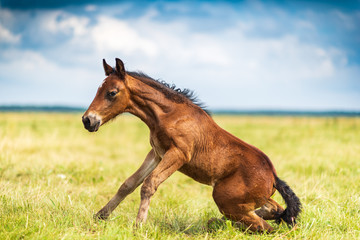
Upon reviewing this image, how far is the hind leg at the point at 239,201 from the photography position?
5.04 metres

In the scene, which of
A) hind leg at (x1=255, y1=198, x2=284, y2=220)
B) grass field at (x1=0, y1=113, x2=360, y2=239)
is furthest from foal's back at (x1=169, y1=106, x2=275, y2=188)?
grass field at (x1=0, y1=113, x2=360, y2=239)

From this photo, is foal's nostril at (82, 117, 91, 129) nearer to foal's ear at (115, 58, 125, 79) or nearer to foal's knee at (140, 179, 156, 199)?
foal's ear at (115, 58, 125, 79)

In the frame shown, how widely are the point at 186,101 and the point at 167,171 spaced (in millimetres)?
1253

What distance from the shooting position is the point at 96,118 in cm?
491

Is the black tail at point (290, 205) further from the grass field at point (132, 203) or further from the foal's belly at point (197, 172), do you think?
the foal's belly at point (197, 172)

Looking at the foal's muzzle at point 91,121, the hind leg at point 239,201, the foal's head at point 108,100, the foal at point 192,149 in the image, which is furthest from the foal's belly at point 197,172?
the foal's muzzle at point 91,121

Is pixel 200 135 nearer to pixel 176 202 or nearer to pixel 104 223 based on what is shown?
pixel 104 223

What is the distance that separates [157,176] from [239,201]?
1.29 metres

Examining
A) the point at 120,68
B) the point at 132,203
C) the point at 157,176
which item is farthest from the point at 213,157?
the point at 132,203

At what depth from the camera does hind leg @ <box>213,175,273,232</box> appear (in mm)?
5039

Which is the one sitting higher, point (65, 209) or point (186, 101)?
point (186, 101)

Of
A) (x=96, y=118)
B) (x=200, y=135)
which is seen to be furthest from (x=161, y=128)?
(x=96, y=118)

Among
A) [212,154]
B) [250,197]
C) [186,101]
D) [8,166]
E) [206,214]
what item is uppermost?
[186,101]

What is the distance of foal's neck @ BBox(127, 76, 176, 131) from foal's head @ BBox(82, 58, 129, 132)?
0.49 feet
